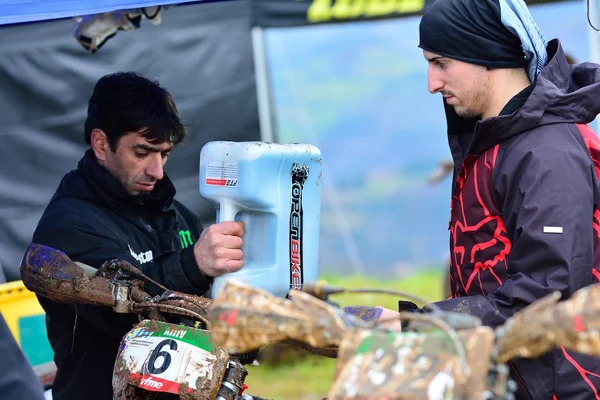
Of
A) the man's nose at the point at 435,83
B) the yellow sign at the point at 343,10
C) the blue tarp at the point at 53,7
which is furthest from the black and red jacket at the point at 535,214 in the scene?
the yellow sign at the point at 343,10

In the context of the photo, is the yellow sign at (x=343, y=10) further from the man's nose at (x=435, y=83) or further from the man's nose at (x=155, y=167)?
the man's nose at (x=435, y=83)

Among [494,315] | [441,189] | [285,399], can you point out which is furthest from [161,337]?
[441,189]

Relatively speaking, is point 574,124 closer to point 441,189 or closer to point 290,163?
point 290,163

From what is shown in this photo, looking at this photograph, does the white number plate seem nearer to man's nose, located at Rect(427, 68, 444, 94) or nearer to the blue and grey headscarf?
man's nose, located at Rect(427, 68, 444, 94)

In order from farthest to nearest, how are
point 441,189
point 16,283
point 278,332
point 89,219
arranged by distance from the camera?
point 441,189, point 16,283, point 89,219, point 278,332

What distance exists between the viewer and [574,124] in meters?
2.57

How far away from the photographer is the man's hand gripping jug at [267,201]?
3049 mm

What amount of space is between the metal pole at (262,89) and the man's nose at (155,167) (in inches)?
90.3

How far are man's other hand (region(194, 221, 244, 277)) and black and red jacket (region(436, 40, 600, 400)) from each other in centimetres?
74

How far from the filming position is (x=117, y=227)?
347 centimetres

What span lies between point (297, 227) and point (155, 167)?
775mm

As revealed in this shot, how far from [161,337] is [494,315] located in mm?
995

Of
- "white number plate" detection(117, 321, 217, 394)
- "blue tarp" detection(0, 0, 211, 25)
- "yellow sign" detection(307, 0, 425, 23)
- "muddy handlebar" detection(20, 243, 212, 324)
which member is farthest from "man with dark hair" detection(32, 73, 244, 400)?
"yellow sign" detection(307, 0, 425, 23)

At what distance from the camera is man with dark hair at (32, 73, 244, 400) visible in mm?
3154
